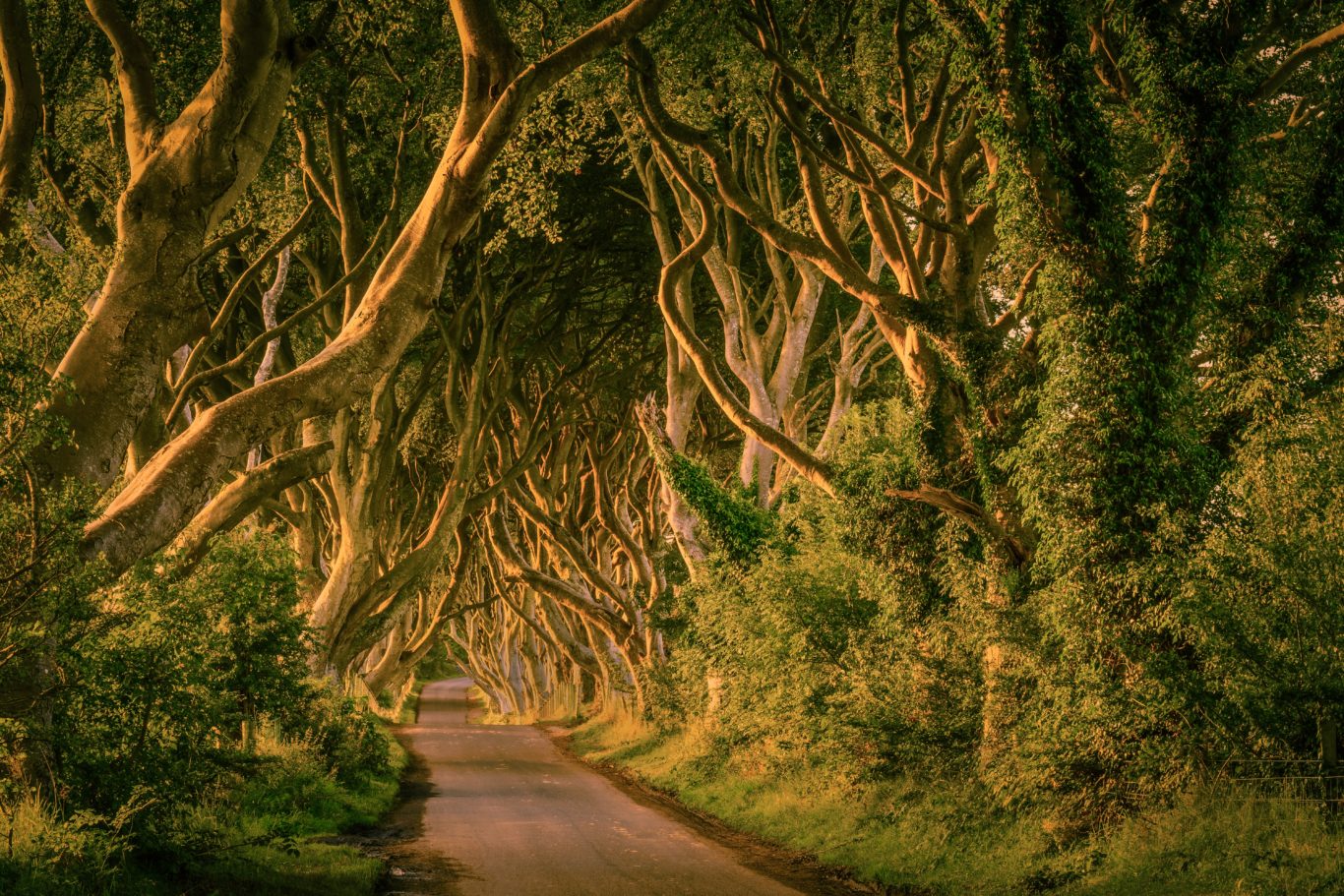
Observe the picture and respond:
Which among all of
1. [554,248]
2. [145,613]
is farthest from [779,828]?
[554,248]

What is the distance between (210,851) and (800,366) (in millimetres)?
14026

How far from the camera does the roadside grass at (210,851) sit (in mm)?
6961

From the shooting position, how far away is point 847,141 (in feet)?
47.5

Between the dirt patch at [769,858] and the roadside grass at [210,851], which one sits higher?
the roadside grass at [210,851]

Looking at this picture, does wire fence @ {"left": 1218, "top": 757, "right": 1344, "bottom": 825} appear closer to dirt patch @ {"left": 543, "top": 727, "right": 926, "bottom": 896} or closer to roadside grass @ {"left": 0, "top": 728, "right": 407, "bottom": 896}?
dirt patch @ {"left": 543, "top": 727, "right": 926, "bottom": 896}

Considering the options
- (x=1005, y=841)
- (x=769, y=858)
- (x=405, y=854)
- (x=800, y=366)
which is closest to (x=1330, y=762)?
(x=1005, y=841)

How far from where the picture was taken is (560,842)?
12938 millimetres

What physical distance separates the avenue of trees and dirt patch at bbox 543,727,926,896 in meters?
1.36

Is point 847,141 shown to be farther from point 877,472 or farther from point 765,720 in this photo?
point 765,720

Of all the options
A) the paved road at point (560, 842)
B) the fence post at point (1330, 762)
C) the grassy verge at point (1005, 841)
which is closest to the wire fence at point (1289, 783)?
the fence post at point (1330, 762)

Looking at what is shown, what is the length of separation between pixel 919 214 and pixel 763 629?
6.03m

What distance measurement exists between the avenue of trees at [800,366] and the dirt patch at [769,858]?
1364 mm

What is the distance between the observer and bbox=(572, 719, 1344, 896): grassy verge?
7676 millimetres

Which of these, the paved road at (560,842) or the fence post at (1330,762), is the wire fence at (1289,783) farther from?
the paved road at (560,842)
